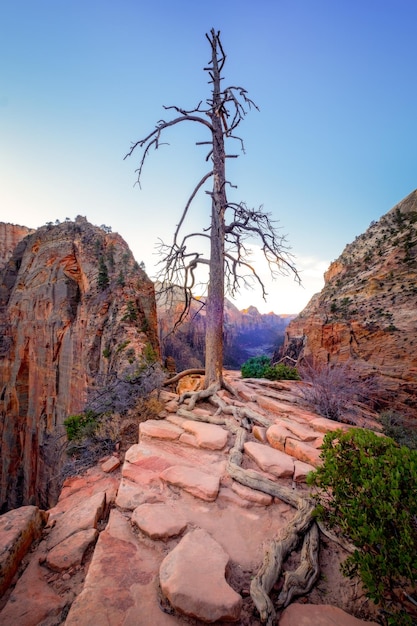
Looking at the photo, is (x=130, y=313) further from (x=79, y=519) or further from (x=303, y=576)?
(x=303, y=576)

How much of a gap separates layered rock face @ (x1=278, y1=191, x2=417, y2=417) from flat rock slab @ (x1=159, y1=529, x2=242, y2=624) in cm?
653

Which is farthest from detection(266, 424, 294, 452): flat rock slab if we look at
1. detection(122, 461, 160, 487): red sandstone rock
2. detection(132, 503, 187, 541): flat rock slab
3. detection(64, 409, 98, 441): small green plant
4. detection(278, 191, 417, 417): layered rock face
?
detection(278, 191, 417, 417): layered rock face

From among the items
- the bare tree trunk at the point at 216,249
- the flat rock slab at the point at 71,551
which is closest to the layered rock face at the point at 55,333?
the bare tree trunk at the point at 216,249

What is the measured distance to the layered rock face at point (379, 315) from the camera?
7035 millimetres

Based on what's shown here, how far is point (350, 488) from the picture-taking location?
2021mm

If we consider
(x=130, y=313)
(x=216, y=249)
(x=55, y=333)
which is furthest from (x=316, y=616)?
(x=55, y=333)

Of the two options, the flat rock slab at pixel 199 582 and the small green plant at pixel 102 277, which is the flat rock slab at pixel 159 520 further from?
the small green plant at pixel 102 277

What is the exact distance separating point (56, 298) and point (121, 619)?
1658 centimetres

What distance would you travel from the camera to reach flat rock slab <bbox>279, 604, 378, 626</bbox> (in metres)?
1.61

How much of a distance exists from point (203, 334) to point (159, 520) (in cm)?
3740

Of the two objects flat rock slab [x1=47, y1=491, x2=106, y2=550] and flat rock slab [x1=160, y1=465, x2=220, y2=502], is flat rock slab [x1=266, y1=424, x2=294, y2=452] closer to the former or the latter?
flat rock slab [x1=160, y1=465, x2=220, y2=502]

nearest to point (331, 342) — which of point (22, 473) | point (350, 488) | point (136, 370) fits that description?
point (136, 370)

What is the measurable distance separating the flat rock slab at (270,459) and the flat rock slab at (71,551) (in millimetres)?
1992

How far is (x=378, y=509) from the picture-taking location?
1.71 meters
